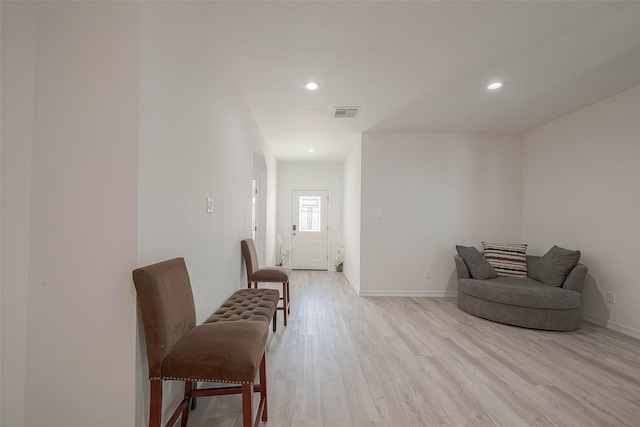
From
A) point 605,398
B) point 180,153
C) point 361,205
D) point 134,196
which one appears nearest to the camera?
point 134,196

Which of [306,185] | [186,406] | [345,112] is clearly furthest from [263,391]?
[306,185]

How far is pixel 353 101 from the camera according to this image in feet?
11.2

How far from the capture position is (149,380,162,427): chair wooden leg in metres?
1.29

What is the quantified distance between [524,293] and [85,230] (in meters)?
3.95

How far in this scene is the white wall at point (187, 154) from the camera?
142cm

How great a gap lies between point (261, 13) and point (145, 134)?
3.99 ft

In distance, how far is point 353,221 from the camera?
5.35 metres

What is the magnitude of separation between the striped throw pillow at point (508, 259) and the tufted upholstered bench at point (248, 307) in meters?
3.16

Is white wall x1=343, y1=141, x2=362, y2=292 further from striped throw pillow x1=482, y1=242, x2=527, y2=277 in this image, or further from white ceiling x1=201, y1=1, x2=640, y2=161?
striped throw pillow x1=482, y1=242, x2=527, y2=277

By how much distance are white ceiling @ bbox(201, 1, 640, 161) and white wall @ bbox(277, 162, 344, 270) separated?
2.98m

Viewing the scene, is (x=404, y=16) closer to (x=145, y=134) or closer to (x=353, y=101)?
(x=353, y=101)

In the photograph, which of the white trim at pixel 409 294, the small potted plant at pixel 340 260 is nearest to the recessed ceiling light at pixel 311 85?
the white trim at pixel 409 294

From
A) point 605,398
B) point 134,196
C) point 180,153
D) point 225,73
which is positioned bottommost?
point 605,398

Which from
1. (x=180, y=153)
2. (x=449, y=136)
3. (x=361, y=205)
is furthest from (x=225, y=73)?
(x=449, y=136)
